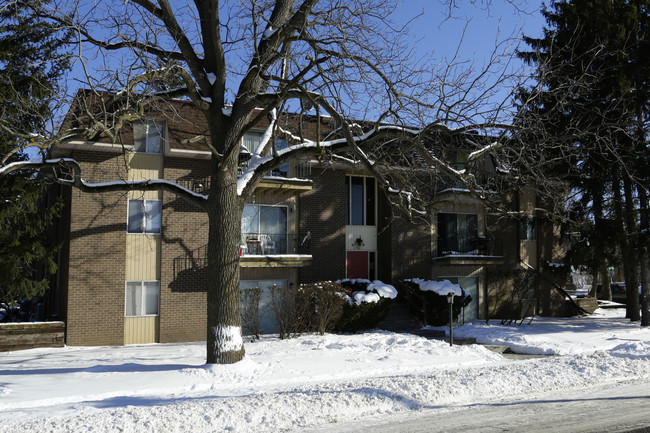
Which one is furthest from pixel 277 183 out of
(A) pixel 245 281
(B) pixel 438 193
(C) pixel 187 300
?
(B) pixel 438 193

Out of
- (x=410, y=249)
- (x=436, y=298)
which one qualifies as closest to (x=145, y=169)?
(x=410, y=249)

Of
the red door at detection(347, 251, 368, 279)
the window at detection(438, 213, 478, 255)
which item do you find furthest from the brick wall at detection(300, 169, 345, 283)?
the window at detection(438, 213, 478, 255)

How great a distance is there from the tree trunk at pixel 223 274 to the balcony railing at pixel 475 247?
1396cm

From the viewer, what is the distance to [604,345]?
16.9 metres

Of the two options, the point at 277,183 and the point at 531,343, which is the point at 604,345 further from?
the point at 277,183

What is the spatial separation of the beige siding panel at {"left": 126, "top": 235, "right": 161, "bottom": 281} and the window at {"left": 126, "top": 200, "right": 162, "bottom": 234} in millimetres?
241

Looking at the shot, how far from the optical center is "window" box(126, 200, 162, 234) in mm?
18922

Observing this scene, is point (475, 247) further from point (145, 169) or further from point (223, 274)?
point (223, 274)

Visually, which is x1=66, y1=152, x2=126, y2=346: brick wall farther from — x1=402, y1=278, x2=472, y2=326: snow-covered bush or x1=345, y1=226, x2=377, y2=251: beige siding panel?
x1=402, y1=278, x2=472, y2=326: snow-covered bush

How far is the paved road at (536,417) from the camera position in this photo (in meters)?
7.25

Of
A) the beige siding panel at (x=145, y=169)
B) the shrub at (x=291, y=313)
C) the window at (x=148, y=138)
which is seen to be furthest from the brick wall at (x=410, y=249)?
the window at (x=148, y=138)

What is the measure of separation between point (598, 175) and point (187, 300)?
15.4m

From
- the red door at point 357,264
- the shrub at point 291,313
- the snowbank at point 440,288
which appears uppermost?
the red door at point 357,264

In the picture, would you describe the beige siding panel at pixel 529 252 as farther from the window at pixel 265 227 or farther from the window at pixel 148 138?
the window at pixel 148 138
